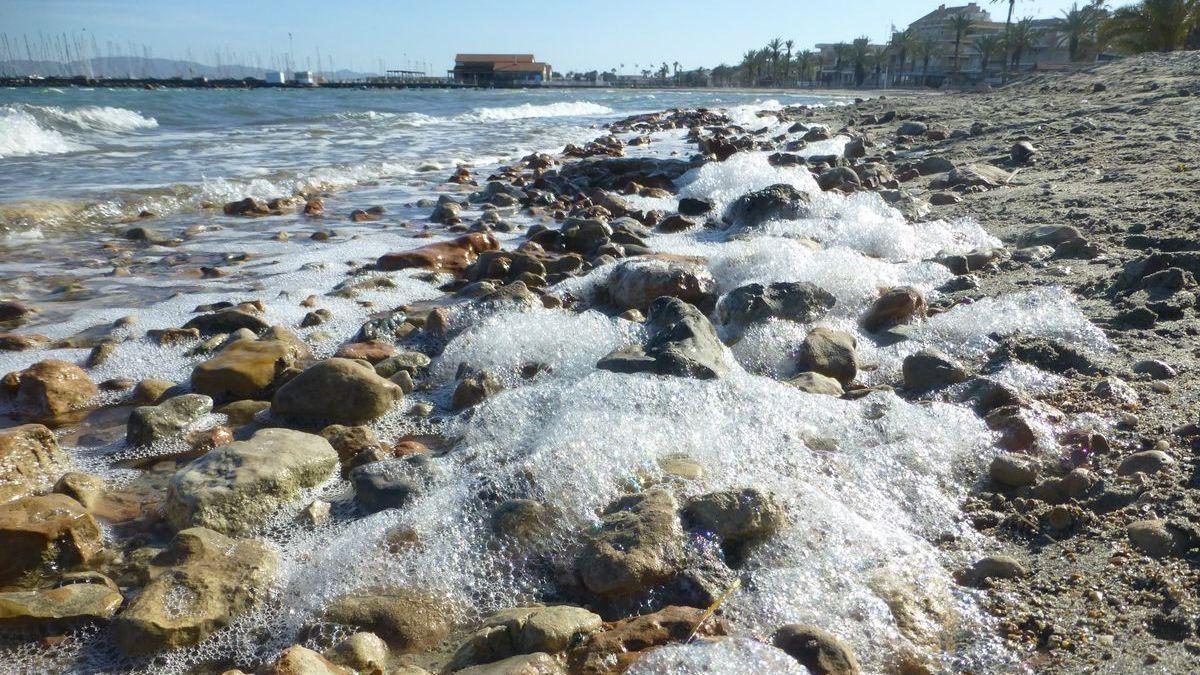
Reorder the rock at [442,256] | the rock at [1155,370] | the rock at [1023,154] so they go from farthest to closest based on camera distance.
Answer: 1. the rock at [1023,154]
2. the rock at [442,256]
3. the rock at [1155,370]

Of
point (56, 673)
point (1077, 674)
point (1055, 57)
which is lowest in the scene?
point (56, 673)

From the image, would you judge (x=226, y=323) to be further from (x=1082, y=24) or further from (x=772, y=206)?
(x=1082, y=24)

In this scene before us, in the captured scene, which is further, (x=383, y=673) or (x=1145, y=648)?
(x=383, y=673)

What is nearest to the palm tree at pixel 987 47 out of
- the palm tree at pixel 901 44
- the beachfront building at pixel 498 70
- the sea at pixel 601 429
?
the palm tree at pixel 901 44

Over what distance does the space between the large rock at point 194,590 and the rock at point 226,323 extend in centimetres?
218

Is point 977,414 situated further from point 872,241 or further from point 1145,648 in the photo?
point 872,241

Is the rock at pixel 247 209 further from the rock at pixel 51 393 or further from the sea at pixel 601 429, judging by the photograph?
the rock at pixel 51 393

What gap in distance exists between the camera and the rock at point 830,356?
10.1 feet

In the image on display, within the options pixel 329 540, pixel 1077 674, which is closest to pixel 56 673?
pixel 329 540

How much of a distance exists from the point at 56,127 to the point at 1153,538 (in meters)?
19.1

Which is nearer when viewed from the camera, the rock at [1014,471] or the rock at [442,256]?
the rock at [1014,471]

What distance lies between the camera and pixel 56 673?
169 centimetres

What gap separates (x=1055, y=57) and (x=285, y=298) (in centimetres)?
6913

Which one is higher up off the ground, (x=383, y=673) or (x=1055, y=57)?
(x=1055, y=57)
